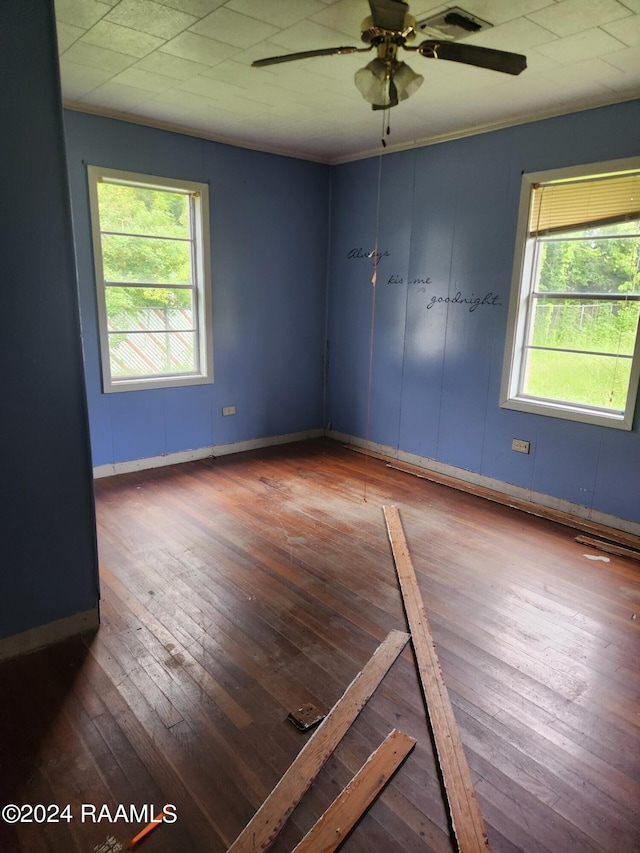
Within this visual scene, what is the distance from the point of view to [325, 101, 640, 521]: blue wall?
3889mm

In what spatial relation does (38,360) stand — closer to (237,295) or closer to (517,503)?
(237,295)

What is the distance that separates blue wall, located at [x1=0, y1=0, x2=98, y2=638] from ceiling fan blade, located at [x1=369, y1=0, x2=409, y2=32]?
4.26 ft

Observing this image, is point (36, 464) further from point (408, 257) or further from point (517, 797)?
point (408, 257)

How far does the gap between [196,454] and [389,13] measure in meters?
4.00

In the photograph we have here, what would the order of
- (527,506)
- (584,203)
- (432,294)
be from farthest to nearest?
(432,294) → (527,506) → (584,203)

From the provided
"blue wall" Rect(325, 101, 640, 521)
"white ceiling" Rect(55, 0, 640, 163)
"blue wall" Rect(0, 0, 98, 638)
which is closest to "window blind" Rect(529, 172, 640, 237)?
"blue wall" Rect(325, 101, 640, 521)

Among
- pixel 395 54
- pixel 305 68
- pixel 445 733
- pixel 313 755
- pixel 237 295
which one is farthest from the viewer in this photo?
pixel 237 295

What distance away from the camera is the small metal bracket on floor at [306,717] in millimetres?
2055

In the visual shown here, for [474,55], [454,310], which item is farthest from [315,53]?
[454,310]

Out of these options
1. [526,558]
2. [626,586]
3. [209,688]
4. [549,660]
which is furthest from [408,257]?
[209,688]

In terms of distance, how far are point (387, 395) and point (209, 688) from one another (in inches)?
147

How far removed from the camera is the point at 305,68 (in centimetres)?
317

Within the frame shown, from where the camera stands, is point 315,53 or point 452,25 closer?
point 315,53

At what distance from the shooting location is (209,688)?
2.25 metres
